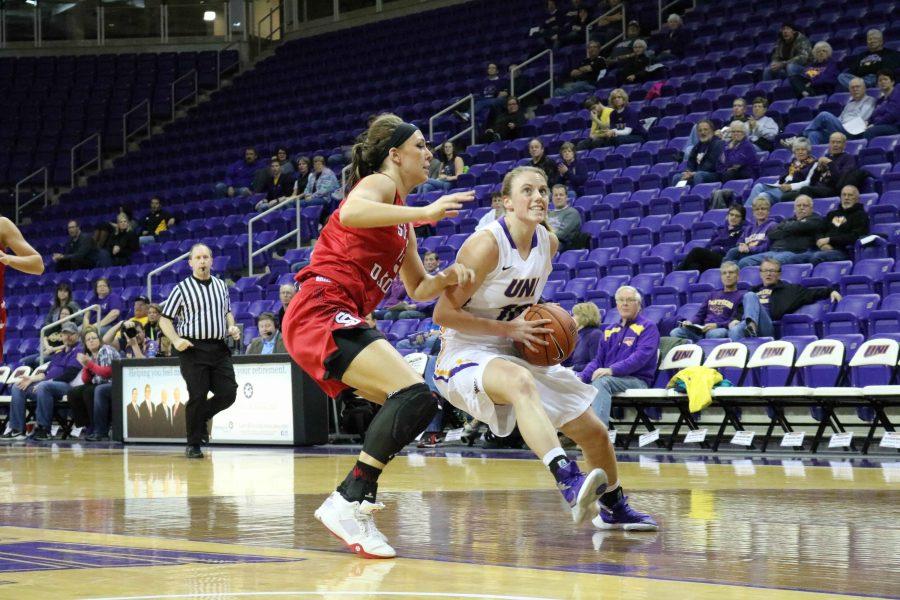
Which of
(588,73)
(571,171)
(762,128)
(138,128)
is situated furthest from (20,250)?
(138,128)

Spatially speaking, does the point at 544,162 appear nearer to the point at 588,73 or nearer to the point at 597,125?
the point at 597,125

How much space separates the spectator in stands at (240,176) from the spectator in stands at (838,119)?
10353 millimetres

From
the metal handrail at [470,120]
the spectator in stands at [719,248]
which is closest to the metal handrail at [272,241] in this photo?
the metal handrail at [470,120]

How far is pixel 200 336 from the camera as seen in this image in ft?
34.9

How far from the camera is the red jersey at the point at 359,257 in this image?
444cm

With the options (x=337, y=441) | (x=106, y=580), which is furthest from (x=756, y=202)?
(x=106, y=580)

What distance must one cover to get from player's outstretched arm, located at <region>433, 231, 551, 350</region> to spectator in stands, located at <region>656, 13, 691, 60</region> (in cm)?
1294

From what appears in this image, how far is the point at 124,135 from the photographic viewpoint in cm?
2536

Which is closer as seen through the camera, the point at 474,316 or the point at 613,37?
the point at 474,316

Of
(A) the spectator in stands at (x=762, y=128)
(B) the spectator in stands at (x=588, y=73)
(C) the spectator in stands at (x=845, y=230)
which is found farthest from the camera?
(B) the spectator in stands at (x=588, y=73)

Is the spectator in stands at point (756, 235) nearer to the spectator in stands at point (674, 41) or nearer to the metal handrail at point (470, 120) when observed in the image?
the spectator in stands at point (674, 41)

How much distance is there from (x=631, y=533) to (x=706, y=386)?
532 centimetres

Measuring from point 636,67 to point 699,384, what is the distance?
26.5ft

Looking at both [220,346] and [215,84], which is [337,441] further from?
[215,84]
